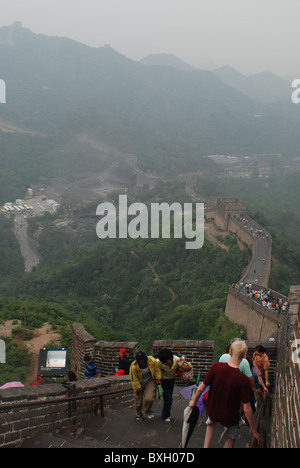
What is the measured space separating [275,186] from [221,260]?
83.2 metres

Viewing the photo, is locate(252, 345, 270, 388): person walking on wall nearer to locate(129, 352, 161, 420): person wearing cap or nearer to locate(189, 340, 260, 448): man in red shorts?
locate(129, 352, 161, 420): person wearing cap

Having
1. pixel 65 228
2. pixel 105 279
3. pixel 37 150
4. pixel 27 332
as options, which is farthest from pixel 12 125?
pixel 27 332

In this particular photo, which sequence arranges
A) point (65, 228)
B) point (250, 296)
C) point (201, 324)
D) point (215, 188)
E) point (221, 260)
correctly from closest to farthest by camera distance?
point (250, 296) < point (201, 324) < point (221, 260) < point (65, 228) < point (215, 188)

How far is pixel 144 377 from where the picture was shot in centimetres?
681

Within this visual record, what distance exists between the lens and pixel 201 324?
2573 centimetres

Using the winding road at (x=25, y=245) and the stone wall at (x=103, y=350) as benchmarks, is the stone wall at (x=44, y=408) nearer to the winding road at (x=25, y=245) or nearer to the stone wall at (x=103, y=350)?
the stone wall at (x=103, y=350)

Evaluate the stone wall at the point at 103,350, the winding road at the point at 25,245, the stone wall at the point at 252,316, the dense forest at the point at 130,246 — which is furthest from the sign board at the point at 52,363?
the winding road at the point at 25,245

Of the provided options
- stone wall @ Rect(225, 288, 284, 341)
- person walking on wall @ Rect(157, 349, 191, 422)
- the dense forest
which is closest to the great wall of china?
person walking on wall @ Rect(157, 349, 191, 422)

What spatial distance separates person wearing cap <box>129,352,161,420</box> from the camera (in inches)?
265

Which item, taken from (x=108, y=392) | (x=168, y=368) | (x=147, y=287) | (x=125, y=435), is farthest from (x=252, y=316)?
(x=125, y=435)

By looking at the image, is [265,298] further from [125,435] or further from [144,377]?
[125,435]

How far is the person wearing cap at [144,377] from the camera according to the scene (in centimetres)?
674

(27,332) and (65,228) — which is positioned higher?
(65,228)

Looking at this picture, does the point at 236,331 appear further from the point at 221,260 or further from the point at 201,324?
the point at 221,260
